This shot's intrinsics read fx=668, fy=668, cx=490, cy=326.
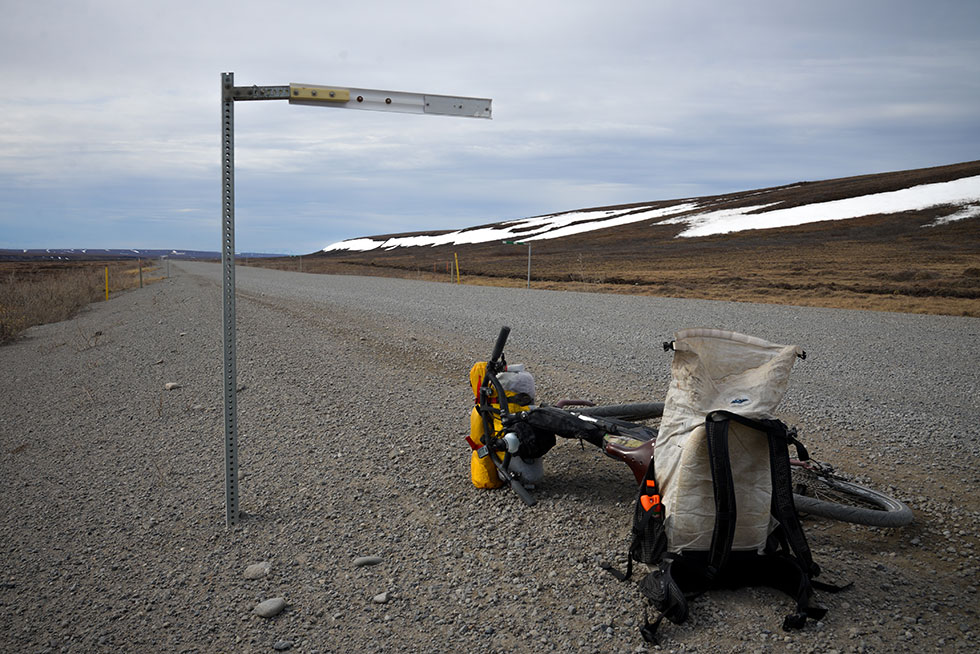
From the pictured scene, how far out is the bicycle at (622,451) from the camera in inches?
144

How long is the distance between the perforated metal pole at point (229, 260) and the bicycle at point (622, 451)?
1.61 m

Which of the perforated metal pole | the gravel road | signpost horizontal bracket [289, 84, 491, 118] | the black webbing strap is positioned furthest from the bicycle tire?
the perforated metal pole

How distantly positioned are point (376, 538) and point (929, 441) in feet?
15.1

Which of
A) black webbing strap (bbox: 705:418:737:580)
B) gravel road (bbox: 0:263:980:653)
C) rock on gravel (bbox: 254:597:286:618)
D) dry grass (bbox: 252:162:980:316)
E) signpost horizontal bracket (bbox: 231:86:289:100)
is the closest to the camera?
black webbing strap (bbox: 705:418:737:580)

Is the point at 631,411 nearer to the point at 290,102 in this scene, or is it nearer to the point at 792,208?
the point at 290,102

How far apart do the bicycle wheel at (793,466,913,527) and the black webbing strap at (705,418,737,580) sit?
109 cm

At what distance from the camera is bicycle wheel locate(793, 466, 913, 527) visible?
364 cm

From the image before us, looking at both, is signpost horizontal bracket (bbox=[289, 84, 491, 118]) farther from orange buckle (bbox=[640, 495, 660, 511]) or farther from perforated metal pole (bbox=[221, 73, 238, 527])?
orange buckle (bbox=[640, 495, 660, 511])

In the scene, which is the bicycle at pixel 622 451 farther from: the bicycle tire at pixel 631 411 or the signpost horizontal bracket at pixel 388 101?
the signpost horizontal bracket at pixel 388 101

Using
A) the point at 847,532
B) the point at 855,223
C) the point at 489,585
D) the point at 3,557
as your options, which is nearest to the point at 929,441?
the point at 847,532

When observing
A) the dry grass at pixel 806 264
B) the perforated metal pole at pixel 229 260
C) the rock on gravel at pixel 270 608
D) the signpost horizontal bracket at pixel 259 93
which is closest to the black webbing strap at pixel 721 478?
the rock on gravel at pixel 270 608

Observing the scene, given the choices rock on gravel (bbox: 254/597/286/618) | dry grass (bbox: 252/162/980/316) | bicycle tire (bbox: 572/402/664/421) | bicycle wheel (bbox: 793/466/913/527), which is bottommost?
rock on gravel (bbox: 254/597/286/618)

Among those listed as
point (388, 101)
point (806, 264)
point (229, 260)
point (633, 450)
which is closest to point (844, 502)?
point (633, 450)

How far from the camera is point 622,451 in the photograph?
146 inches
